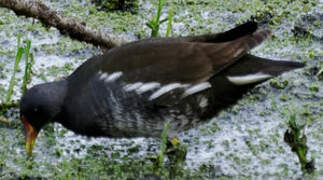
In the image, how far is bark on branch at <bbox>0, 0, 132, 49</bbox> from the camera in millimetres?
4793

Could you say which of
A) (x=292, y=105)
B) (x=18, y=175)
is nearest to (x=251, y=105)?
(x=292, y=105)

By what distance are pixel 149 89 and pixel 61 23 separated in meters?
1.40

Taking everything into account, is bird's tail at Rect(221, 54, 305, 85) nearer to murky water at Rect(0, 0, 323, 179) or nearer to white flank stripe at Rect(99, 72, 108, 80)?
murky water at Rect(0, 0, 323, 179)

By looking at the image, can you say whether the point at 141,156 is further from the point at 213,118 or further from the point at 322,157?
the point at 322,157

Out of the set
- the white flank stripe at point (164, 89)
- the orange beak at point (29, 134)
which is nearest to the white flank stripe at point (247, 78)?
the white flank stripe at point (164, 89)

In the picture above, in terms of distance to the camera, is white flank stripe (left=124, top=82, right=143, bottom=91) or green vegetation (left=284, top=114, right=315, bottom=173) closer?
green vegetation (left=284, top=114, right=315, bottom=173)

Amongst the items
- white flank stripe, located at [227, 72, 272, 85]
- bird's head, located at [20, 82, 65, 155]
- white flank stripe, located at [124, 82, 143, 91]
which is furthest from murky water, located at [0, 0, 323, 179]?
A: white flank stripe, located at [124, 82, 143, 91]

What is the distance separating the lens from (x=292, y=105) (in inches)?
175

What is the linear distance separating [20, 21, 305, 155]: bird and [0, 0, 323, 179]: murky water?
8.6 inches

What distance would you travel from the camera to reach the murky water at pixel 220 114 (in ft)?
12.8

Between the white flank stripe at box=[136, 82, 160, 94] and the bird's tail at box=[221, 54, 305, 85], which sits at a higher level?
the bird's tail at box=[221, 54, 305, 85]

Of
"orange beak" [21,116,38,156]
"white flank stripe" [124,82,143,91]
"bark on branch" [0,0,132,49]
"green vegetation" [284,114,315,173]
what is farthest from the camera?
"bark on branch" [0,0,132,49]

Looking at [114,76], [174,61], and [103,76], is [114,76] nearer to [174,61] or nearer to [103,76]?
[103,76]

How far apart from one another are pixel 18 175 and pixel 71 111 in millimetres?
487
